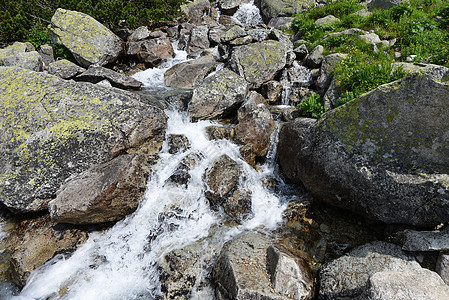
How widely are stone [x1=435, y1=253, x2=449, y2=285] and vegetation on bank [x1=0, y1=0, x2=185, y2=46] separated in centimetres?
1963

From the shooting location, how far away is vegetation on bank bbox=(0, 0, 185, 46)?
1401cm

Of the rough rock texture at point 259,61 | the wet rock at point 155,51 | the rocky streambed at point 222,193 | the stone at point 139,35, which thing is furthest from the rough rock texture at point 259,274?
the stone at point 139,35

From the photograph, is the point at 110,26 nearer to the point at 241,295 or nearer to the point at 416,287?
the point at 241,295

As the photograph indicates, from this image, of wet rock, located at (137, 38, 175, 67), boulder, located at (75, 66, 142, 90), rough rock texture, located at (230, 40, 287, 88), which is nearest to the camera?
rough rock texture, located at (230, 40, 287, 88)

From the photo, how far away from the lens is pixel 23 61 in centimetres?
1191

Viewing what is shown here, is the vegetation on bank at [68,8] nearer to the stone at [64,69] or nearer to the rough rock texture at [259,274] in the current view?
the stone at [64,69]

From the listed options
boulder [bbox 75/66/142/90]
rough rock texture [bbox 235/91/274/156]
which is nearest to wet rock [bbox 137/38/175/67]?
boulder [bbox 75/66/142/90]

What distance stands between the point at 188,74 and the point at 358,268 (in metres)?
11.2

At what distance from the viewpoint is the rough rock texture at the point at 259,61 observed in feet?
37.5

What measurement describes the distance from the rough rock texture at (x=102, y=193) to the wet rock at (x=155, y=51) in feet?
33.2

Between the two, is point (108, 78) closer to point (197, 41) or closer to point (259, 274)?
point (197, 41)

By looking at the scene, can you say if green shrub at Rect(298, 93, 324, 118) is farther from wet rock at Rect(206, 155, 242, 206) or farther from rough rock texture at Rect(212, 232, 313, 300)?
rough rock texture at Rect(212, 232, 313, 300)

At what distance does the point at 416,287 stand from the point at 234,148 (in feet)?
19.2

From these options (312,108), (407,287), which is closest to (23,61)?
(312,108)
